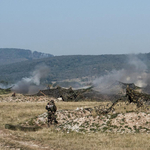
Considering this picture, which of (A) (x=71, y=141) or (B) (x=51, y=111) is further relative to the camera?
(B) (x=51, y=111)

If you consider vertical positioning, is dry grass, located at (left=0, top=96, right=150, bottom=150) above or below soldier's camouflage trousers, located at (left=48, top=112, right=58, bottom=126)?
below

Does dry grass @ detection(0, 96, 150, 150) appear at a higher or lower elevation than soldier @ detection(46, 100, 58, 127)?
lower

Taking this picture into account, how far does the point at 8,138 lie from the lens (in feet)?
59.0

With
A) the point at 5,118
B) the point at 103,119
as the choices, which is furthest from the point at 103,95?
the point at 103,119

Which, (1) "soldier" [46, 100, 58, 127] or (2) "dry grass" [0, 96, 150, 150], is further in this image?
(1) "soldier" [46, 100, 58, 127]

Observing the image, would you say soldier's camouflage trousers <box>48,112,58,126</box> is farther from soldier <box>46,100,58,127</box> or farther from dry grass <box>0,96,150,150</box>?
dry grass <box>0,96,150,150</box>

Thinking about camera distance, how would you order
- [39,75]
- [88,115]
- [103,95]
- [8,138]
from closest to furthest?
[8,138], [88,115], [103,95], [39,75]

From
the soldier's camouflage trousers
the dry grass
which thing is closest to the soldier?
the soldier's camouflage trousers

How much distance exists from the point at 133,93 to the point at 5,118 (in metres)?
11.9

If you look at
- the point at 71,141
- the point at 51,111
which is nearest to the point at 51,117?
the point at 51,111

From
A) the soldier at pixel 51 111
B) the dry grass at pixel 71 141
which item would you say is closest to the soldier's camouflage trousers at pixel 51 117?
the soldier at pixel 51 111

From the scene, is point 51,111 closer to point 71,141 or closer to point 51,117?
point 51,117

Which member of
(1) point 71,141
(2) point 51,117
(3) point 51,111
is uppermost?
(3) point 51,111

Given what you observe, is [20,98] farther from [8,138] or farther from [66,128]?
[8,138]
